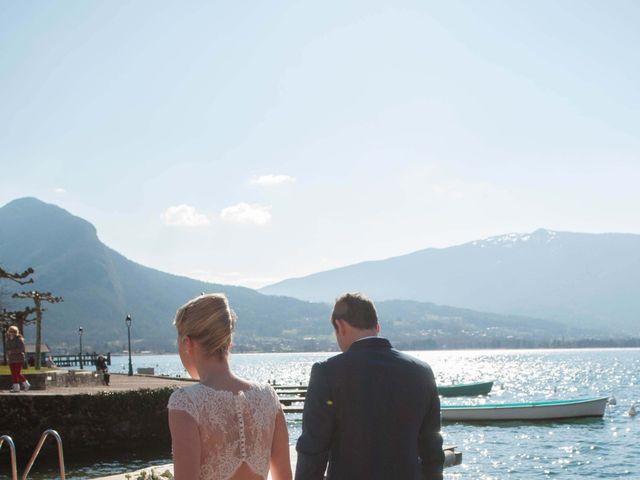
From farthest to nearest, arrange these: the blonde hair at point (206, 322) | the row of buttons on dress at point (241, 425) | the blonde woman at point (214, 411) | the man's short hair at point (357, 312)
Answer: the man's short hair at point (357, 312), the row of buttons on dress at point (241, 425), the blonde hair at point (206, 322), the blonde woman at point (214, 411)

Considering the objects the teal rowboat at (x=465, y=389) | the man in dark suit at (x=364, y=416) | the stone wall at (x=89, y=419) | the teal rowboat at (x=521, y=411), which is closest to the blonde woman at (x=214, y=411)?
the man in dark suit at (x=364, y=416)

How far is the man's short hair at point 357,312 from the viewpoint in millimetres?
4816

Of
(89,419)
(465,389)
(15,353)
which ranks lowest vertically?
(465,389)

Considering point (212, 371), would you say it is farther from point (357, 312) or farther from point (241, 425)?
point (357, 312)

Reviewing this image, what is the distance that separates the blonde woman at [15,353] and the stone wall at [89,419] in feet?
3.31

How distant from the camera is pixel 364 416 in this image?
4559mm

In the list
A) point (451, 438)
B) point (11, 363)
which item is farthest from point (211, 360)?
point (451, 438)

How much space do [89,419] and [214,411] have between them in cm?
2563

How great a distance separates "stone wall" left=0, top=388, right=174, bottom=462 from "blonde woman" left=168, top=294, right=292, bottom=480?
24.3 metres

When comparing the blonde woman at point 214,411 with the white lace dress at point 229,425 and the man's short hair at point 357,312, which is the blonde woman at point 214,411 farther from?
the man's short hair at point 357,312

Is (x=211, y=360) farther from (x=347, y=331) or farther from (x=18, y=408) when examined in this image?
(x=18, y=408)

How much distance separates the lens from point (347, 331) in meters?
4.81

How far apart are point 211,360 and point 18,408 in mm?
24935

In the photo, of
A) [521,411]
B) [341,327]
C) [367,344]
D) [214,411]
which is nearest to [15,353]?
[341,327]
